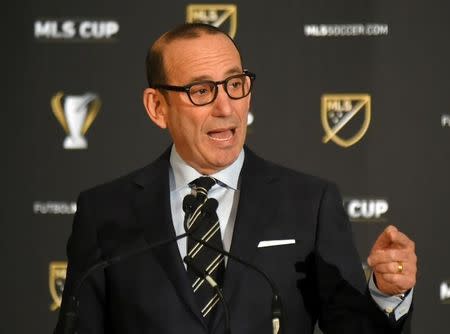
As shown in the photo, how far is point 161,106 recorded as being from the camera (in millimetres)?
2453

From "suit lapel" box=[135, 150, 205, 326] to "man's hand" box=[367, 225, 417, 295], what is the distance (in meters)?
0.48

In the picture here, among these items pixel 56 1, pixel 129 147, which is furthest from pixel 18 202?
pixel 56 1

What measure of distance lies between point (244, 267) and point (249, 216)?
14 centimetres

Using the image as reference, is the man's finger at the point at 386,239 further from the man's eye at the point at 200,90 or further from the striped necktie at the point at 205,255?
the man's eye at the point at 200,90

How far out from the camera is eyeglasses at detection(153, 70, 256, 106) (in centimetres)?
225

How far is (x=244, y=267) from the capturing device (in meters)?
2.14

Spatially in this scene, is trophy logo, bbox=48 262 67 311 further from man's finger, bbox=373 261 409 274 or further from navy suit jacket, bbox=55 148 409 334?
man's finger, bbox=373 261 409 274

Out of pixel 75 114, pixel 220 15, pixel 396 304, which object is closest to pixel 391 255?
pixel 396 304

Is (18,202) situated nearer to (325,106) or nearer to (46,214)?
(46,214)

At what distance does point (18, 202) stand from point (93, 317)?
6.09ft

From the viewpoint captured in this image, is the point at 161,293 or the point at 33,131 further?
the point at 33,131

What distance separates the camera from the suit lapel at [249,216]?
2.12 meters

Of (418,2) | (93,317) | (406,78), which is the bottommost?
(93,317)

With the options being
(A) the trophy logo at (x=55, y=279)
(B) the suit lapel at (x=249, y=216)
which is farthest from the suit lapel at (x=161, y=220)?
(A) the trophy logo at (x=55, y=279)
